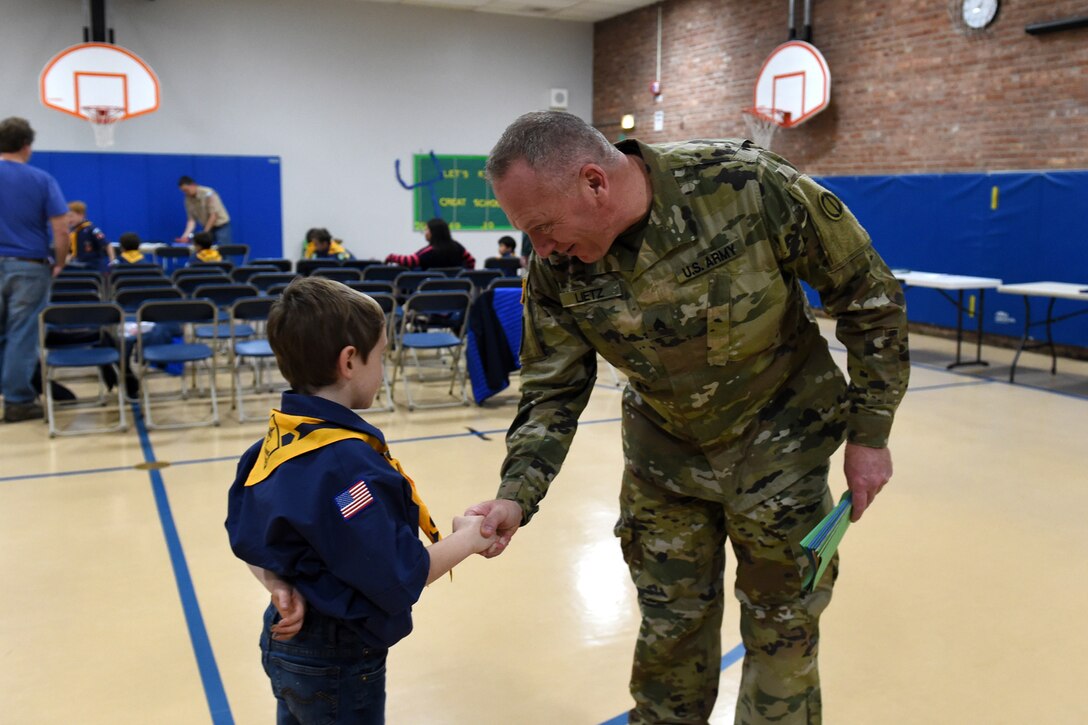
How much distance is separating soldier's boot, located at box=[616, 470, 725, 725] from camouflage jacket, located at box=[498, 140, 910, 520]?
0.48ft

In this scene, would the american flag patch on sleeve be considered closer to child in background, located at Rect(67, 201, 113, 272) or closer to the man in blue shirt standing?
the man in blue shirt standing

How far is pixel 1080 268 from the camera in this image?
8.64 meters

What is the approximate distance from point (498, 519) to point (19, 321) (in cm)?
560

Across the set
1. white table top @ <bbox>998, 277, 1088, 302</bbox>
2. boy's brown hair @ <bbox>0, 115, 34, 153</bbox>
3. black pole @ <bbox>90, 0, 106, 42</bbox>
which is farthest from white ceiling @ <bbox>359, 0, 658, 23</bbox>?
boy's brown hair @ <bbox>0, 115, 34, 153</bbox>

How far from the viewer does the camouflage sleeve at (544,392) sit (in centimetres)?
203

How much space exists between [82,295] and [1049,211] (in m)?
8.58

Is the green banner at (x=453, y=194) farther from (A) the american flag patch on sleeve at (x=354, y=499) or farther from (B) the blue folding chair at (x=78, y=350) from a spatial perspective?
(A) the american flag patch on sleeve at (x=354, y=499)

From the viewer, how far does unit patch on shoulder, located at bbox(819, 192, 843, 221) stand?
1.81 meters

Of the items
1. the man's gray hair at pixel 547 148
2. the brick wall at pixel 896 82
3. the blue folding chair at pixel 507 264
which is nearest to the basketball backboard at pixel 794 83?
the brick wall at pixel 896 82

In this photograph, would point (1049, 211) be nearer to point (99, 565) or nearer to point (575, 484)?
point (575, 484)

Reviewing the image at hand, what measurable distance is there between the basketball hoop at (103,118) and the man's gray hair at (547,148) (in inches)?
474

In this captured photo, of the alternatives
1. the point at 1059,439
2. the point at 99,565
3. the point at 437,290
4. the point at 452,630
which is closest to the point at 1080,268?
the point at 1059,439

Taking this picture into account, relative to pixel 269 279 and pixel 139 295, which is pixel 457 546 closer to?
pixel 139 295

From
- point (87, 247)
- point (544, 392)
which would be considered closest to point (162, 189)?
point (87, 247)
